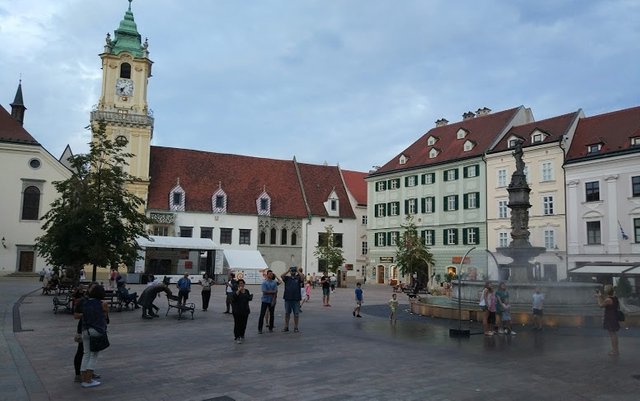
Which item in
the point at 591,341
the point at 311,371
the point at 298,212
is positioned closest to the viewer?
the point at 311,371

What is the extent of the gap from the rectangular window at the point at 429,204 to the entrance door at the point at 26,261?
3732cm

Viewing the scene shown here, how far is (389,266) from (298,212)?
1260 centimetres

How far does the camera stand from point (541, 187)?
145 feet

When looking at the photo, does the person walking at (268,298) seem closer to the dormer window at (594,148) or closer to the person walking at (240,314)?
the person walking at (240,314)

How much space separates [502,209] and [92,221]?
35676 mm

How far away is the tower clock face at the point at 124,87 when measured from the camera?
58.0m

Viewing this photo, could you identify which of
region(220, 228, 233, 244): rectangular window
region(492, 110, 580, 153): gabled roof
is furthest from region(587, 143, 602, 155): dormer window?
region(220, 228, 233, 244): rectangular window

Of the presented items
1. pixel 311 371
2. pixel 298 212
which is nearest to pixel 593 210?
pixel 298 212

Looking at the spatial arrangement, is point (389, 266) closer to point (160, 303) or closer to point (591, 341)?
point (160, 303)

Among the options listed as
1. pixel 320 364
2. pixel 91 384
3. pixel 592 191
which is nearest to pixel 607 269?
pixel 592 191

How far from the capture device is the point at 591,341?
48.0ft

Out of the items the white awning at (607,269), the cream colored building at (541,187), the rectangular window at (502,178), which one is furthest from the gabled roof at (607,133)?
the white awning at (607,269)

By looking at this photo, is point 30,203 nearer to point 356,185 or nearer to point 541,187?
point 356,185

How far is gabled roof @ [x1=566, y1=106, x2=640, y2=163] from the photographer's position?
1569 inches
